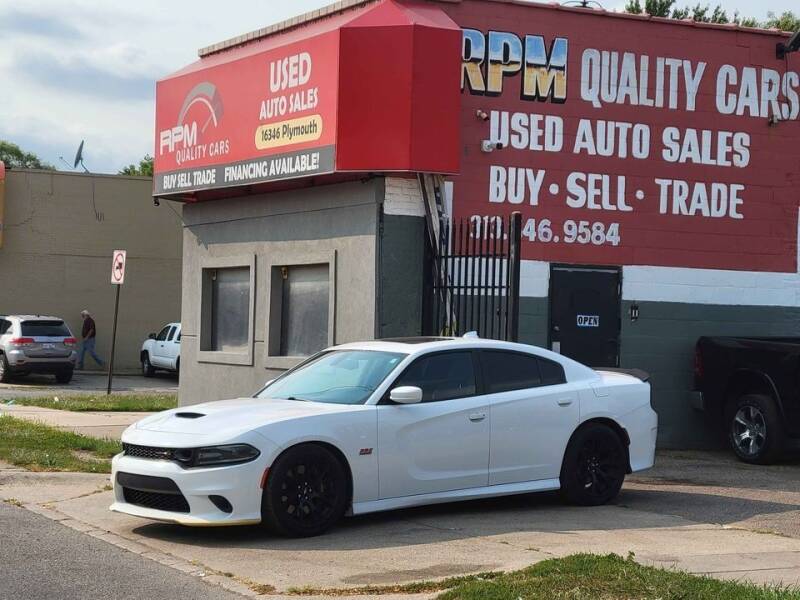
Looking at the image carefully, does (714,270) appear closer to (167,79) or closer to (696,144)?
(696,144)

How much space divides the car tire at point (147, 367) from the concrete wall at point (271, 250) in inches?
578

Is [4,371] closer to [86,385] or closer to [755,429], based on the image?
[86,385]

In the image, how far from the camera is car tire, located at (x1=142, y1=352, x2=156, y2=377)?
107 ft

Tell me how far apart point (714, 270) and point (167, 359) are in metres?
18.8

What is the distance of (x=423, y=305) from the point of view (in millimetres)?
14445

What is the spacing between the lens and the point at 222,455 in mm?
8758

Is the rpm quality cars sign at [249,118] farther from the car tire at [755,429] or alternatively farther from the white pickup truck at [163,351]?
the white pickup truck at [163,351]

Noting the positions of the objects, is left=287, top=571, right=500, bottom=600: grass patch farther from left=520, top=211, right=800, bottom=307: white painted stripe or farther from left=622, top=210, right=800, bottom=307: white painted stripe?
left=622, top=210, right=800, bottom=307: white painted stripe

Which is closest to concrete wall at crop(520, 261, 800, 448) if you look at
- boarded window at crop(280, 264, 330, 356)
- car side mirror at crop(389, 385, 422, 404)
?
boarded window at crop(280, 264, 330, 356)

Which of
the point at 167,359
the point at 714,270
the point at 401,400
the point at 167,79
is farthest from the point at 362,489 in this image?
the point at 167,359

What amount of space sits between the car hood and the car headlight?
115 millimetres

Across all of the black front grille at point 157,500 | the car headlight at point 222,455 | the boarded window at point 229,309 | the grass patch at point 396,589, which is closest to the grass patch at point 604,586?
the grass patch at point 396,589

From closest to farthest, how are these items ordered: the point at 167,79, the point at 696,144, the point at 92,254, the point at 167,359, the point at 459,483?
the point at 459,483 → the point at 696,144 → the point at 167,79 → the point at 167,359 → the point at 92,254

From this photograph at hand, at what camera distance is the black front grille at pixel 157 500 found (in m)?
8.86
